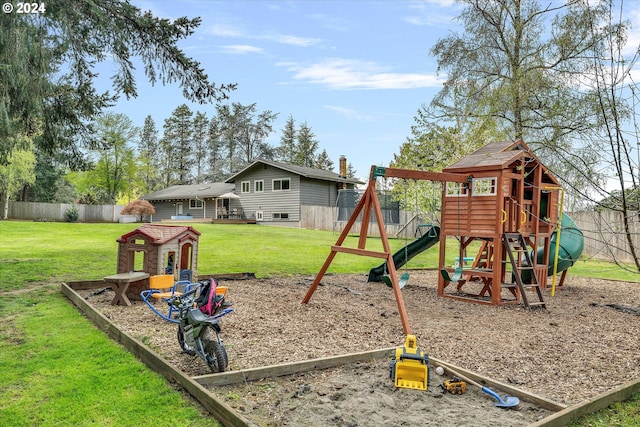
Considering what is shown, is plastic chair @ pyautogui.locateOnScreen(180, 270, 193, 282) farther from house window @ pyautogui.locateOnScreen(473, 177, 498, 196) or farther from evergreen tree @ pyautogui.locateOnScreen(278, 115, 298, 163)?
evergreen tree @ pyautogui.locateOnScreen(278, 115, 298, 163)

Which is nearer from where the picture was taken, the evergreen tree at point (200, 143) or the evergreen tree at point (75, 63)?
the evergreen tree at point (75, 63)

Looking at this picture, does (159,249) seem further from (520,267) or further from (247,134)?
(247,134)

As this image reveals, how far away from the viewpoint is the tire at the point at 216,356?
4.12 metres

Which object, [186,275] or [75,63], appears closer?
[186,275]

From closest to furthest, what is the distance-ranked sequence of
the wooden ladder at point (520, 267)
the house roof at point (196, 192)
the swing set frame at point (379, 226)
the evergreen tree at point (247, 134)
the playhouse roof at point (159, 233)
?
1. the swing set frame at point (379, 226)
2. the playhouse roof at point (159, 233)
3. the wooden ladder at point (520, 267)
4. the house roof at point (196, 192)
5. the evergreen tree at point (247, 134)

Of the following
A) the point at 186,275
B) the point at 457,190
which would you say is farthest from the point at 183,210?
the point at 457,190

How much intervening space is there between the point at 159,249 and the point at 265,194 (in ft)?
88.5

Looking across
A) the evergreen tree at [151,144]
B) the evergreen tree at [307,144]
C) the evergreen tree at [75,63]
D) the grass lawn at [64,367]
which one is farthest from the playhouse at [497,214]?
the evergreen tree at [151,144]

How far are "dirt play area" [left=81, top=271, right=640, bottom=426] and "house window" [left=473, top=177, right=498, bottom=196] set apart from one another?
212cm

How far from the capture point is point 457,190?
30.0 feet

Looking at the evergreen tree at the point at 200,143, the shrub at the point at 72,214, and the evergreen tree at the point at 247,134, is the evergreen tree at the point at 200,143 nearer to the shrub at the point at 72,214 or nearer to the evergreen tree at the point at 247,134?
the evergreen tree at the point at 247,134

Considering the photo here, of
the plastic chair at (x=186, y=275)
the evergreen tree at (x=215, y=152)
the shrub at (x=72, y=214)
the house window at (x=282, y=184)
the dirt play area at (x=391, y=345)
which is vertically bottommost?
the dirt play area at (x=391, y=345)

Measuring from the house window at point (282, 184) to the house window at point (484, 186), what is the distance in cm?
2457

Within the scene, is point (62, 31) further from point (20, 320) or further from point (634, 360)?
point (634, 360)
